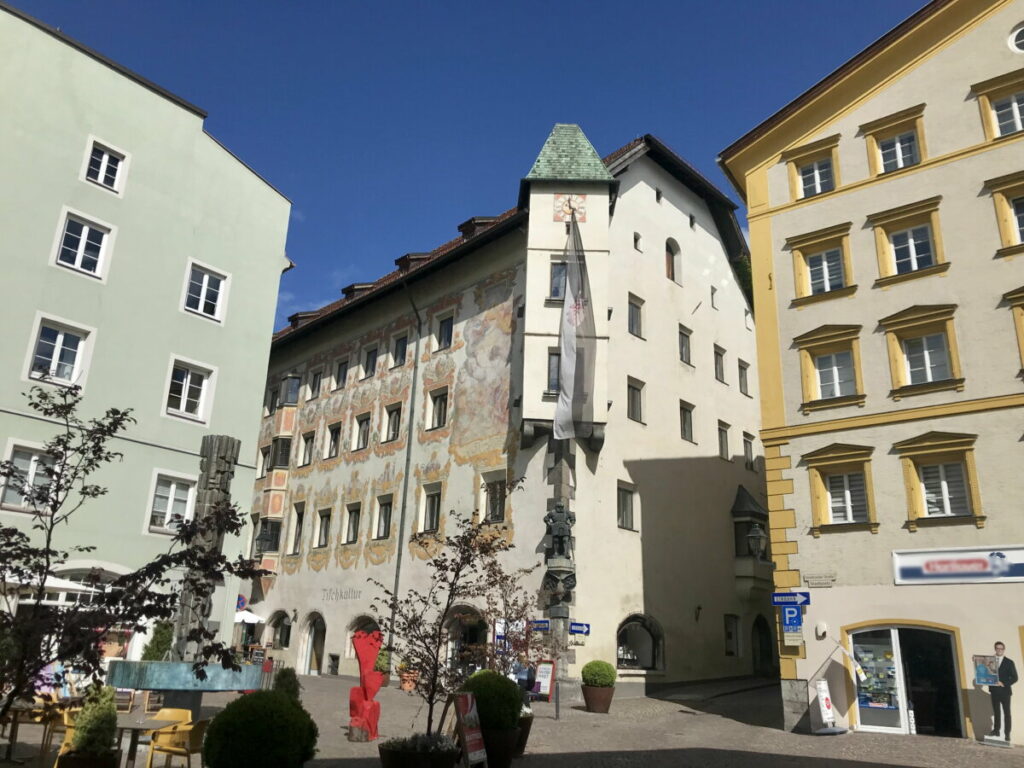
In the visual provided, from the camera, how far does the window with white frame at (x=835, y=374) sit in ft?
62.3

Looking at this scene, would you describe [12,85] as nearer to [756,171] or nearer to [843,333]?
[756,171]

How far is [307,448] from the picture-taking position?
36.1 m

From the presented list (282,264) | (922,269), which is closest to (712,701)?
(922,269)

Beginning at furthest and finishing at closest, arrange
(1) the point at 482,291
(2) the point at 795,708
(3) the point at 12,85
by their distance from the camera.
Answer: (1) the point at 482,291
(3) the point at 12,85
(2) the point at 795,708

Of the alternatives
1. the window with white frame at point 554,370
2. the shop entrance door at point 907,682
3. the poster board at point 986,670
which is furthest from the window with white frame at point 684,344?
the poster board at point 986,670

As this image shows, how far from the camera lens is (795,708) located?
17.4 m

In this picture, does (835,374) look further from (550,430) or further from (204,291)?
(204,291)

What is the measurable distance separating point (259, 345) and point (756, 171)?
574 inches

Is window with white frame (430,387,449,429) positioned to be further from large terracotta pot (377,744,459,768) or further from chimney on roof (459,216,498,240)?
large terracotta pot (377,744,459,768)

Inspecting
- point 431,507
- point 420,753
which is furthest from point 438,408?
point 420,753

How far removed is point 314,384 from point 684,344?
16.3 metres

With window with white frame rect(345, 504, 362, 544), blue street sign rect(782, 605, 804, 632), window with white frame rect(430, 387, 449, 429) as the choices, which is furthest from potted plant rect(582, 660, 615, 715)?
window with white frame rect(345, 504, 362, 544)

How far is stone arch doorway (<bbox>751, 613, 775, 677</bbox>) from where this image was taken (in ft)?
99.4

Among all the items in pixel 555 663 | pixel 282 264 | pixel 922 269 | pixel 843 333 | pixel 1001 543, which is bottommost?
pixel 555 663
